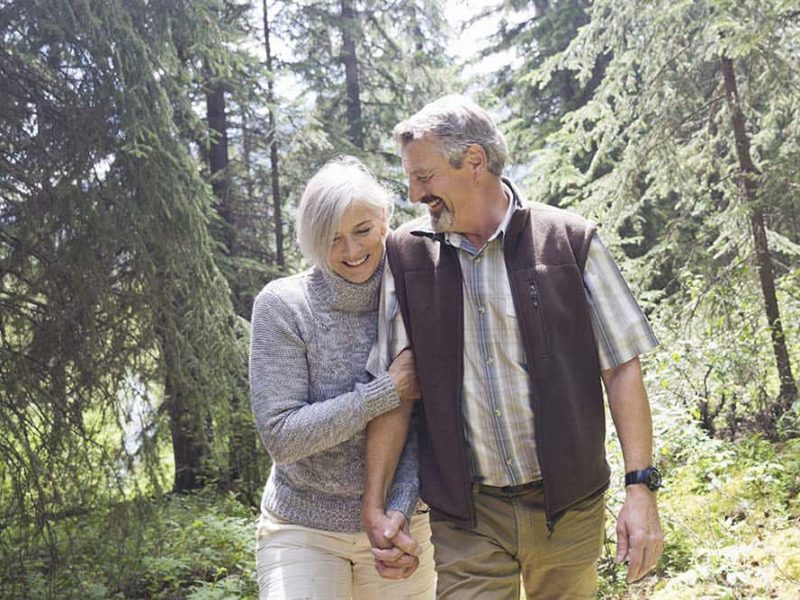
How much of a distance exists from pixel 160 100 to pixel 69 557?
331cm

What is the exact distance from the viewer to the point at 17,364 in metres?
5.35

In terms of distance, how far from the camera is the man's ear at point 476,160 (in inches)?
102

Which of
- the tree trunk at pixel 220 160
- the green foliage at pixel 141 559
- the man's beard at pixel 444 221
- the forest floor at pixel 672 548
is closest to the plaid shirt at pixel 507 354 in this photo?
the man's beard at pixel 444 221

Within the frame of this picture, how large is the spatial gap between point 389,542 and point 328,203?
3.50 ft

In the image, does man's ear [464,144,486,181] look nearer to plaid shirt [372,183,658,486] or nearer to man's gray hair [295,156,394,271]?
plaid shirt [372,183,658,486]

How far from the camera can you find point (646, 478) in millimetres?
2441

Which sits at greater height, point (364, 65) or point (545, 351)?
point (364, 65)

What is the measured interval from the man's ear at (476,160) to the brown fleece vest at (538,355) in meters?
0.18

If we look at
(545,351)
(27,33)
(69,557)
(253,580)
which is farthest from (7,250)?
(545,351)

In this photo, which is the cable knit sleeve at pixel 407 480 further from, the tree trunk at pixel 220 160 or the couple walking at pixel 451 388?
the tree trunk at pixel 220 160

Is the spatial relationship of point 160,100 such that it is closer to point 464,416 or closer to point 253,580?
point 253,580

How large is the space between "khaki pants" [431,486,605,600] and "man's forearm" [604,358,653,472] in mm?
246

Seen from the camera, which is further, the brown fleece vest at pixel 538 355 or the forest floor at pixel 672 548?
the forest floor at pixel 672 548

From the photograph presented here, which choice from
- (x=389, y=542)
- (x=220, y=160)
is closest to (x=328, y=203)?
(x=389, y=542)
